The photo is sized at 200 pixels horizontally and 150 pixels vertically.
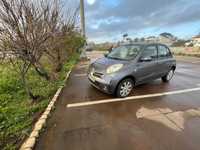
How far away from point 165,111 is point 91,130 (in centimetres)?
207

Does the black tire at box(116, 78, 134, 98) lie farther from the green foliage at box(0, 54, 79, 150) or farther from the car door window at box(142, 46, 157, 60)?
the green foliage at box(0, 54, 79, 150)

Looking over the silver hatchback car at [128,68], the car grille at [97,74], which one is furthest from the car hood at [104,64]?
the car grille at [97,74]

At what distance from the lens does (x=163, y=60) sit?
5.98m

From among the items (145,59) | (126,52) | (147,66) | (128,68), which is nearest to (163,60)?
(147,66)

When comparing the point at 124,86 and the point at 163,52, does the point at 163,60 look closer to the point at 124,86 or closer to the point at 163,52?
the point at 163,52

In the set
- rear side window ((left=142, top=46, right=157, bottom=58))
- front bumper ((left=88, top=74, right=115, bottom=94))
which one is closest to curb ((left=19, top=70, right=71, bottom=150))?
front bumper ((left=88, top=74, right=115, bottom=94))

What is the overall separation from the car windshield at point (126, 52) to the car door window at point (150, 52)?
0.85 feet

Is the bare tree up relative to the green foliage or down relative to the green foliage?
up

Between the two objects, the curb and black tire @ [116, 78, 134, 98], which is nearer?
the curb

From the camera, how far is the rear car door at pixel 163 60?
5.88 meters

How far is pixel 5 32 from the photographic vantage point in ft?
14.0

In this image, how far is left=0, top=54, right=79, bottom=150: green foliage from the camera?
3055 mm

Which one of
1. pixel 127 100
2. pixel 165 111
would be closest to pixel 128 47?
pixel 127 100

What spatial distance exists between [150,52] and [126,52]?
83cm
